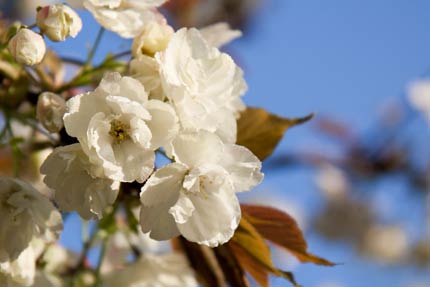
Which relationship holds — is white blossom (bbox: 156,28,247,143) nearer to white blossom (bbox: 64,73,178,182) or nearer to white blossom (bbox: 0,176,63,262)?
white blossom (bbox: 64,73,178,182)

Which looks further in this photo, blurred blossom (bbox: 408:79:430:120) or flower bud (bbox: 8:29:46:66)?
blurred blossom (bbox: 408:79:430:120)

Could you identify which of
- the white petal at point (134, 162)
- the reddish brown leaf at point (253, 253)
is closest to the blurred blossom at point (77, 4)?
the white petal at point (134, 162)

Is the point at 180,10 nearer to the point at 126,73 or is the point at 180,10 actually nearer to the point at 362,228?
the point at 362,228

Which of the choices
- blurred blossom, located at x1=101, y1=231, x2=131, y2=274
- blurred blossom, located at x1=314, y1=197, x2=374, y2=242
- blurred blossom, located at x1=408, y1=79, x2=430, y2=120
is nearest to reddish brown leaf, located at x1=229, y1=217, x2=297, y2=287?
blurred blossom, located at x1=101, y1=231, x2=131, y2=274

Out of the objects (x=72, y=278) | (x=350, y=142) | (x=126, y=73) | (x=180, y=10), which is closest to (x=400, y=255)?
(x=350, y=142)

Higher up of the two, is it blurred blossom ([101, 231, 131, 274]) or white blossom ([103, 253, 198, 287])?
white blossom ([103, 253, 198, 287])

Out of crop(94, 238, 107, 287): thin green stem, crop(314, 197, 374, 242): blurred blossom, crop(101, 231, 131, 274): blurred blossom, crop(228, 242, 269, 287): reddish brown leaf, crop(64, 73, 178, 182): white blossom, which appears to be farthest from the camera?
crop(314, 197, 374, 242): blurred blossom
